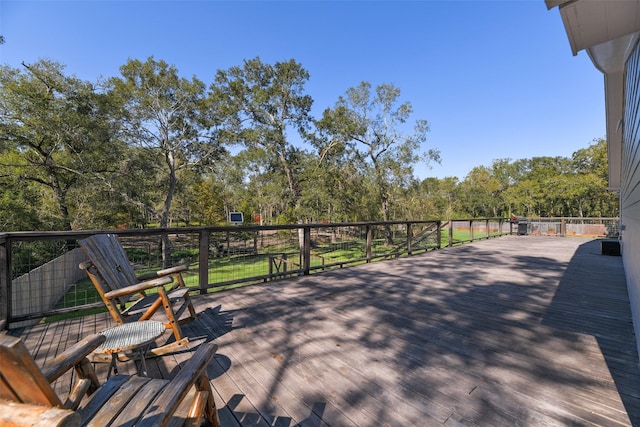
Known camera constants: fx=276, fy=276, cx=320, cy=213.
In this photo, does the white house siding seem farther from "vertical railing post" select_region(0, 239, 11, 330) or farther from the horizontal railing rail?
"vertical railing post" select_region(0, 239, 11, 330)

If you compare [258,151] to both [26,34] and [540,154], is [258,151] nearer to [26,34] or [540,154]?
[26,34]

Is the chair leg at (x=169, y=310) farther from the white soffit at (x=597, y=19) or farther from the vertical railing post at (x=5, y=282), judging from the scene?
the white soffit at (x=597, y=19)

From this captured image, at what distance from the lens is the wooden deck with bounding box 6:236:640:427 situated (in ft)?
4.78

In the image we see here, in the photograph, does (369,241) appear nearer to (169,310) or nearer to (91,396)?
(169,310)

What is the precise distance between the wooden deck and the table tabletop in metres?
0.33

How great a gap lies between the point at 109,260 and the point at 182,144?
15623mm

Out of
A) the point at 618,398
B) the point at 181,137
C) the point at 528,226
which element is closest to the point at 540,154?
the point at 528,226

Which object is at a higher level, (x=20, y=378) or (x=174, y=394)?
(x=20, y=378)

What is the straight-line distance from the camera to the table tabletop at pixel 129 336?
1.45 meters

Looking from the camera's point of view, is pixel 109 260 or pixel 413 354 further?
pixel 109 260

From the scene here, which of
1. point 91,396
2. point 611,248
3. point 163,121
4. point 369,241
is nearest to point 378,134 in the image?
point 163,121

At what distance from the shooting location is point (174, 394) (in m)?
0.92

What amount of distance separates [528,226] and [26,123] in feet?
73.3

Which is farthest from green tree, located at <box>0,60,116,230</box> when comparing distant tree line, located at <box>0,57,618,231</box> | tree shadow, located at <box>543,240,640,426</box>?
tree shadow, located at <box>543,240,640,426</box>
